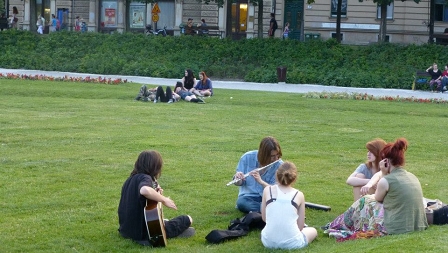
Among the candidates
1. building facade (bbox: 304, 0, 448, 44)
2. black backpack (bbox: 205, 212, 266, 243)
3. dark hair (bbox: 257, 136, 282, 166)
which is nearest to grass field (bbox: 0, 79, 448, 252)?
black backpack (bbox: 205, 212, 266, 243)

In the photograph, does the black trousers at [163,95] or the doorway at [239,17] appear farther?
the doorway at [239,17]

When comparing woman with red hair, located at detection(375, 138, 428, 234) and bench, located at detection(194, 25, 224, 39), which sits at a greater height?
bench, located at detection(194, 25, 224, 39)

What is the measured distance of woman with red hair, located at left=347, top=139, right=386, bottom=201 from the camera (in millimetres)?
10984

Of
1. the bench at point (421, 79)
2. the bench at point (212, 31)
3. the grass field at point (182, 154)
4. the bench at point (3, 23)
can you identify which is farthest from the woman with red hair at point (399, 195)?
the bench at point (3, 23)

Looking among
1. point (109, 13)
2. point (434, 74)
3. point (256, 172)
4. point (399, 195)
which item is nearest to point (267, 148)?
point (256, 172)

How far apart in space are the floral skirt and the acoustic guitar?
2067 millimetres

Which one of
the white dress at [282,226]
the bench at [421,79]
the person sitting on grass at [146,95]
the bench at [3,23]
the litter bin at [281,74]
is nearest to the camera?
the white dress at [282,226]

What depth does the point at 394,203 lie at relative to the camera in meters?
9.86

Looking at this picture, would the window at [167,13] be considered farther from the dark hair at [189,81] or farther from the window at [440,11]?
the dark hair at [189,81]

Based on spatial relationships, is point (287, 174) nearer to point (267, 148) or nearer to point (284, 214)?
point (284, 214)

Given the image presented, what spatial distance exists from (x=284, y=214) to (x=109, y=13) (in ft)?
179

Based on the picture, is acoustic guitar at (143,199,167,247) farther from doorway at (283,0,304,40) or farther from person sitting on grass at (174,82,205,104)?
doorway at (283,0,304,40)

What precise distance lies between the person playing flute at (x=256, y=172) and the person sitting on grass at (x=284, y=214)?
1129mm

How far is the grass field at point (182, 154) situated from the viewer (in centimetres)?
1016
